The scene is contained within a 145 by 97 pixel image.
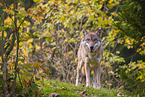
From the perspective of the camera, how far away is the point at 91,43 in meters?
7.12

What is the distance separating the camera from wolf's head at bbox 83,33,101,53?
7104 mm

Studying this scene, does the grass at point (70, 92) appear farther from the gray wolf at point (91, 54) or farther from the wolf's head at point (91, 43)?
the wolf's head at point (91, 43)

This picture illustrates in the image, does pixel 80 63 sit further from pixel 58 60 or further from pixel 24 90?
pixel 24 90

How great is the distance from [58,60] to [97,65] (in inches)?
142

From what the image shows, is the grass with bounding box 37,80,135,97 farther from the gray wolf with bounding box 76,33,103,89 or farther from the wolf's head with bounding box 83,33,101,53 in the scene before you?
the wolf's head with bounding box 83,33,101,53

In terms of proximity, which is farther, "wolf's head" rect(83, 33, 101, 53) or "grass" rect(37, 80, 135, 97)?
"wolf's head" rect(83, 33, 101, 53)

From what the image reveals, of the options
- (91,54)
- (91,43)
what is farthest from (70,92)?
(91,43)

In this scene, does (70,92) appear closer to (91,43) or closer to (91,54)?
(91,54)

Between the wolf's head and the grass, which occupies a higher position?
the wolf's head

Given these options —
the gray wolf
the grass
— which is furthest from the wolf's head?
the grass

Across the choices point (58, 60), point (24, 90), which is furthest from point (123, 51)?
point (24, 90)

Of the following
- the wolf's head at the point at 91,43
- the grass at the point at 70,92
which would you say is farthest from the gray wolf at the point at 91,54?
the grass at the point at 70,92

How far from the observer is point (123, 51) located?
44.7ft

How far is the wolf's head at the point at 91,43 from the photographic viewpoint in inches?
280
